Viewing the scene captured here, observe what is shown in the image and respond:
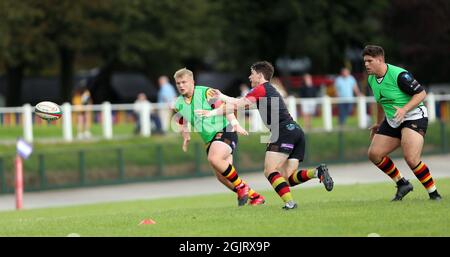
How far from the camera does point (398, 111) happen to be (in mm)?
13781

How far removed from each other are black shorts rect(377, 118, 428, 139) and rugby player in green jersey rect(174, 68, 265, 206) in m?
2.04

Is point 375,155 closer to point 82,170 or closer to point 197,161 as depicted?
point 82,170

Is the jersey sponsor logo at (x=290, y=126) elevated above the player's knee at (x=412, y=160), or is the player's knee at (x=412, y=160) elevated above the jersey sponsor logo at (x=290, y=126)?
the jersey sponsor logo at (x=290, y=126)

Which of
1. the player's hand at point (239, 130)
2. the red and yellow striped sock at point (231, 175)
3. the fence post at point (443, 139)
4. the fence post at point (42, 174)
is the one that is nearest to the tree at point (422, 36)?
the fence post at point (443, 139)

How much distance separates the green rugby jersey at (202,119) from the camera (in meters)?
15.1

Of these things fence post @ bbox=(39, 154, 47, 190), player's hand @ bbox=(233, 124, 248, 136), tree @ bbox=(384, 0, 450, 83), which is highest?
tree @ bbox=(384, 0, 450, 83)

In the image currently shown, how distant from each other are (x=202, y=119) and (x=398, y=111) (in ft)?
9.09

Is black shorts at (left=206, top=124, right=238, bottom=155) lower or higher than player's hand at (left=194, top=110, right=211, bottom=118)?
lower

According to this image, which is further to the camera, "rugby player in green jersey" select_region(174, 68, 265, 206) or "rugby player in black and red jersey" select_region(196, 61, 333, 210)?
"rugby player in green jersey" select_region(174, 68, 265, 206)

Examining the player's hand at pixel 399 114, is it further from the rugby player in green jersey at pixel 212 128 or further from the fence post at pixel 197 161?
the fence post at pixel 197 161

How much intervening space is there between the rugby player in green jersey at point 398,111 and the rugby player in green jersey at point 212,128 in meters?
1.96

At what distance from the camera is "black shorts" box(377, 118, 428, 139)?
46.2ft

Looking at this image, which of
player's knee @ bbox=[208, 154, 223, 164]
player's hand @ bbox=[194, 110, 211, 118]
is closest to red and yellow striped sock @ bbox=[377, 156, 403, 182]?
player's knee @ bbox=[208, 154, 223, 164]

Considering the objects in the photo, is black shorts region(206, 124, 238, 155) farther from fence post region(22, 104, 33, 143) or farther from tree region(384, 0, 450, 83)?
tree region(384, 0, 450, 83)
